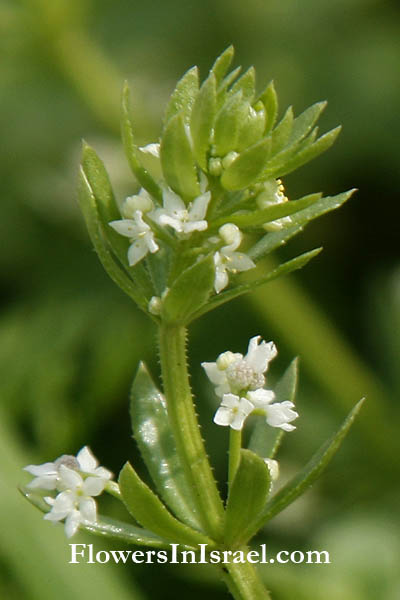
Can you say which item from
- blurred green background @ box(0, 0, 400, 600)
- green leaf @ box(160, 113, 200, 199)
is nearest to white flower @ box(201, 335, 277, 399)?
green leaf @ box(160, 113, 200, 199)

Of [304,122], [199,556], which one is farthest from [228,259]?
[199,556]

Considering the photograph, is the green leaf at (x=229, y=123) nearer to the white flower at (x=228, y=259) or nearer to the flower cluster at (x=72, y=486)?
the white flower at (x=228, y=259)

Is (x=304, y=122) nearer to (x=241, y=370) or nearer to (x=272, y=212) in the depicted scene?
(x=272, y=212)

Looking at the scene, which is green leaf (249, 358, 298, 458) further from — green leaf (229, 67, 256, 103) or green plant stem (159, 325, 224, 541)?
green leaf (229, 67, 256, 103)

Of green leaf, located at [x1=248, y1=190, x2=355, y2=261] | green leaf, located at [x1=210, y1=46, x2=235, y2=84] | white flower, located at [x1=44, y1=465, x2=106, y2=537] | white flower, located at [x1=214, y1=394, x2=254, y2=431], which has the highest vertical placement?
green leaf, located at [x1=210, y1=46, x2=235, y2=84]

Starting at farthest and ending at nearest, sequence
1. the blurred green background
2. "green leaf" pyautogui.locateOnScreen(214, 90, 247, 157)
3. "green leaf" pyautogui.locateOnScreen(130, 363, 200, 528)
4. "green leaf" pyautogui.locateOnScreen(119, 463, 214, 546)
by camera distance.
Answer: the blurred green background → "green leaf" pyautogui.locateOnScreen(130, 363, 200, 528) → "green leaf" pyautogui.locateOnScreen(214, 90, 247, 157) → "green leaf" pyautogui.locateOnScreen(119, 463, 214, 546)

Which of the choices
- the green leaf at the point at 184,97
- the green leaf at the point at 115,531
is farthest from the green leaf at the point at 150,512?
the green leaf at the point at 184,97

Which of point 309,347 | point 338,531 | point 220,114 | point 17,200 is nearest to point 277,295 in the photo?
point 309,347
